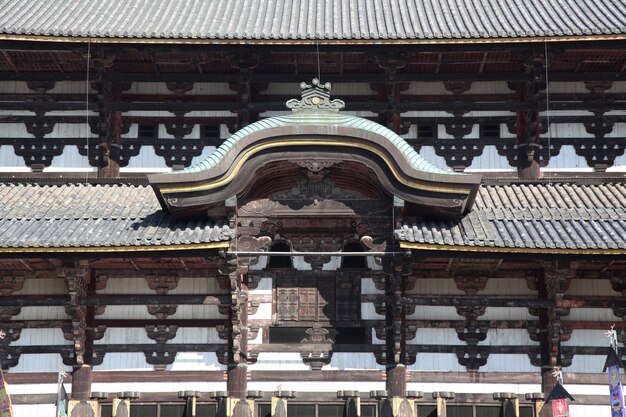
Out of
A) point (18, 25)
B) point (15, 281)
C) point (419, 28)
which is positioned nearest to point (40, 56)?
point (18, 25)

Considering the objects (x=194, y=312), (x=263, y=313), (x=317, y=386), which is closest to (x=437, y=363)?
(x=317, y=386)

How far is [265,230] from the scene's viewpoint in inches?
733

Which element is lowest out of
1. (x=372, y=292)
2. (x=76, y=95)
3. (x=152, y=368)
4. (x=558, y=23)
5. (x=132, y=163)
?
(x=152, y=368)

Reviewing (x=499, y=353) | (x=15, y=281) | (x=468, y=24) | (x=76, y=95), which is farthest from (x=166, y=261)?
(x=468, y=24)

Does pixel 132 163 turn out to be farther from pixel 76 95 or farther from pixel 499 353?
pixel 499 353

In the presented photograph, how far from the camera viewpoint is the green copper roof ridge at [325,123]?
57.1ft

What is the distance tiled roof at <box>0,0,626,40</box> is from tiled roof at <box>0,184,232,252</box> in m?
3.07

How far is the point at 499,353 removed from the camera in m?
18.5

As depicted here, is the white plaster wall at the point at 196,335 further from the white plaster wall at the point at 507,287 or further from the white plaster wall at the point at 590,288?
the white plaster wall at the point at 590,288

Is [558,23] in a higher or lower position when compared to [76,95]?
higher

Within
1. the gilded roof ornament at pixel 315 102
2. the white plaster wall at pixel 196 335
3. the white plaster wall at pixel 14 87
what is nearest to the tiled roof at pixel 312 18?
the white plaster wall at pixel 14 87

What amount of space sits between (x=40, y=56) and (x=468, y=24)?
8.87 metres

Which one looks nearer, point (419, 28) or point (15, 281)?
point (15, 281)

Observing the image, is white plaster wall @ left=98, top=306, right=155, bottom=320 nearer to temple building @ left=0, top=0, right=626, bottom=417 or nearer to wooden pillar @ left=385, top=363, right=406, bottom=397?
temple building @ left=0, top=0, right=626, bottom=417
